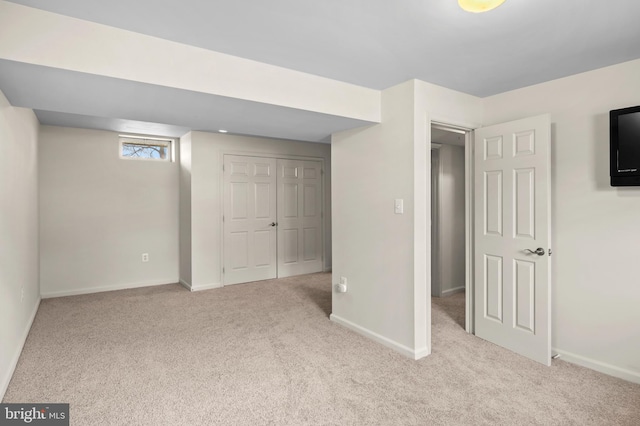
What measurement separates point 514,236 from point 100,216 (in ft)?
16.2

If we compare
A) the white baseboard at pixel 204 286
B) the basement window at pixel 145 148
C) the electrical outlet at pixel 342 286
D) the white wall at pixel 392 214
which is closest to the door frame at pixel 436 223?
the white wall at pixel 392 214

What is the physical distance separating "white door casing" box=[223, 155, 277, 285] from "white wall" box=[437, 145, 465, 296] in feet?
8.25

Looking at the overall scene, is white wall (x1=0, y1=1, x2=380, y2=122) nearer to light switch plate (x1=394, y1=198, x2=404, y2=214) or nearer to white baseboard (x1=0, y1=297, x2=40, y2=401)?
light switch plate (x1=394, y1=198, x2=404, y2=214)

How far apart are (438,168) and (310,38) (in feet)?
9.41

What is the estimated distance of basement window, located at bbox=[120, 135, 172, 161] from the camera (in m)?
4.89

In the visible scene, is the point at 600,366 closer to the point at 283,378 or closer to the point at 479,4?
the point at 283,378

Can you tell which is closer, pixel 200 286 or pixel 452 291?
pixel 452 291

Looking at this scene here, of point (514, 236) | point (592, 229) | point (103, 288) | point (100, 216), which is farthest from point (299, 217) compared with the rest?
point (592, 229)

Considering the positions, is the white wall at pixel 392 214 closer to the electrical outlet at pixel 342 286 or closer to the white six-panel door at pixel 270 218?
the electrical outlet at pixel 342 286

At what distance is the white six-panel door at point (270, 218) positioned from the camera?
5.14 m

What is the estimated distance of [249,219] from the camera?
5289 millimetres

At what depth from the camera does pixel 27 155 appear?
11.1 ft

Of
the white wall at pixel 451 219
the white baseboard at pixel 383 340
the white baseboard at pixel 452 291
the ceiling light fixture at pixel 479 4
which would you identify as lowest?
the white baseboard at pixel 383 340

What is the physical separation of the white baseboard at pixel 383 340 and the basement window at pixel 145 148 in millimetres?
3485
